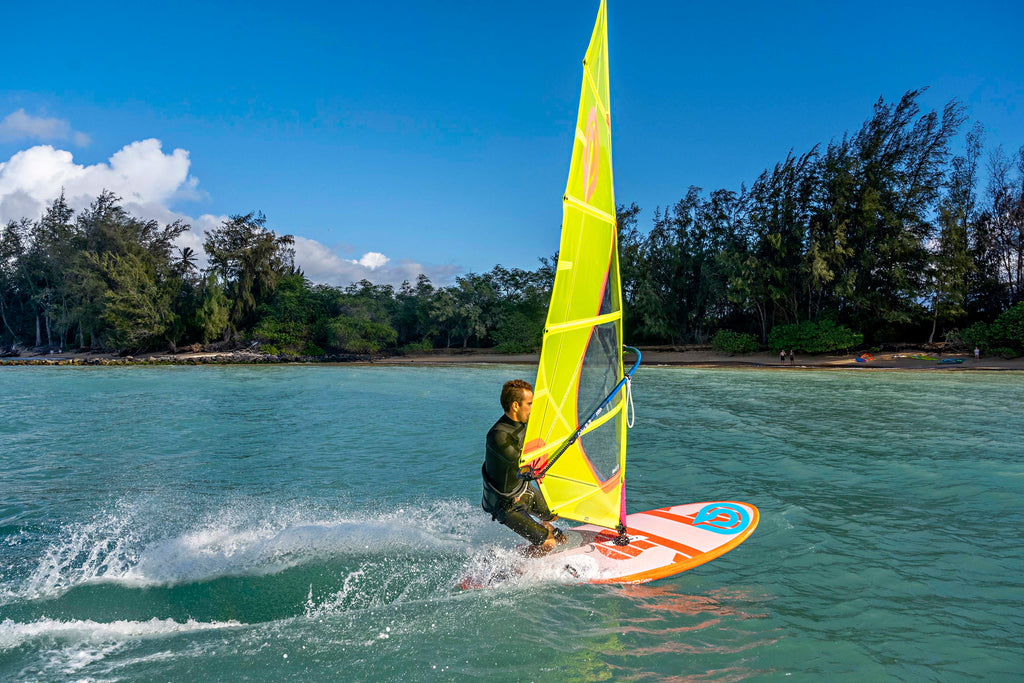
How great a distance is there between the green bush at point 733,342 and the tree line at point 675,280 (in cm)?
24

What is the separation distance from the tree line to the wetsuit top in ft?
124

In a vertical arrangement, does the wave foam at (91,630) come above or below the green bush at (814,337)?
below

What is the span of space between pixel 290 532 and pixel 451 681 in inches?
138

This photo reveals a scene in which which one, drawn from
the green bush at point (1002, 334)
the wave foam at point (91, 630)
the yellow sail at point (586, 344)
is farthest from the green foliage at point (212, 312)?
the green bush at point (1002, 334)

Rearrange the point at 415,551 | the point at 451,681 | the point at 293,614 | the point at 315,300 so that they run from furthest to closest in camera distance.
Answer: the point at 315,300 < the point at 415,551 < the point at 293,614 < the point at 451,681

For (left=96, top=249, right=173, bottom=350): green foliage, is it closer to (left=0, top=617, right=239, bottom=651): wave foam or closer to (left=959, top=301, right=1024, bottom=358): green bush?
(left=0, top=617, right=239, bottom=651): wave foam

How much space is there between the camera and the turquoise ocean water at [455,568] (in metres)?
3.90

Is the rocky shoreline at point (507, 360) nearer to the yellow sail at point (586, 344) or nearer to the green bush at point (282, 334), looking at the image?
the green bush at point (282, 334)

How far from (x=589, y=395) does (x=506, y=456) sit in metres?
1.00

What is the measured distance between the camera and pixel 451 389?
24984mm

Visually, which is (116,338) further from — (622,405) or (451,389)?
(622,405)

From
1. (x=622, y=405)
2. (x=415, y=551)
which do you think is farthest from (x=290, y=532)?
(x=622, y=405)

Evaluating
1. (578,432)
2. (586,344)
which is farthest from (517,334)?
(578,432)

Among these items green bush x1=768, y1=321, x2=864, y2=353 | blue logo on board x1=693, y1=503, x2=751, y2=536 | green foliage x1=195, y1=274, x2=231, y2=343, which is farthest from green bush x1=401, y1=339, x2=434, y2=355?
blue logo on board x1=693, y1=503, x2=751, y2=536
